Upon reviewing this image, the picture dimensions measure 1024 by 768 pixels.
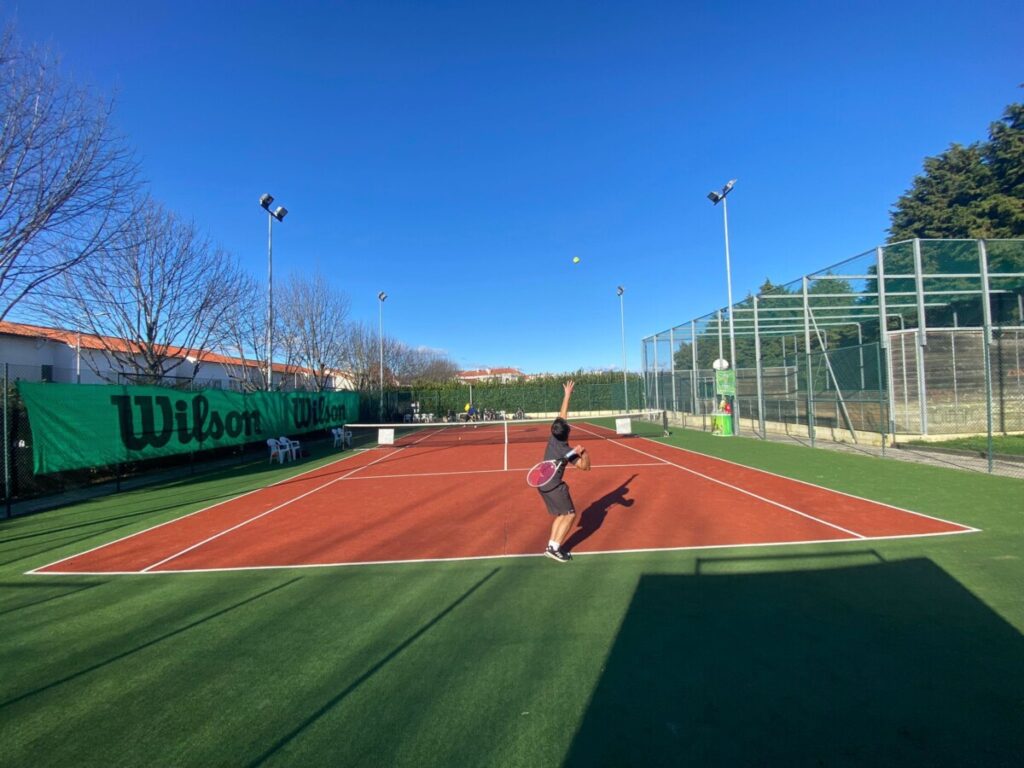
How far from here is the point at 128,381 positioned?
2267cm

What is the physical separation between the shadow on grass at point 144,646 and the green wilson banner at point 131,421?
9418mm

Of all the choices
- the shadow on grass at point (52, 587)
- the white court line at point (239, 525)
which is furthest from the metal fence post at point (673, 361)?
the shadow on grass at point (52, 587)

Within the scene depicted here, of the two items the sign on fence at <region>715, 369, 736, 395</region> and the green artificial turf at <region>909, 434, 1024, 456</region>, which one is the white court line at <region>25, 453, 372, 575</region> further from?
the green artificial turf at <region>909, 434, 1024, 456</region>

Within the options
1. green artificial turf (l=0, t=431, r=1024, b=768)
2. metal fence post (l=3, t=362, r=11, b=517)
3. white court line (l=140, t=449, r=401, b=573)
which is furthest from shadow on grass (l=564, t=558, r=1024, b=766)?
metal fence post (l=3, t=362, r=11, b=517)

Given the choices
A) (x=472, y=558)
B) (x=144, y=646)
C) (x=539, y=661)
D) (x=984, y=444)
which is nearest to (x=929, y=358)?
(x=984, y=444)

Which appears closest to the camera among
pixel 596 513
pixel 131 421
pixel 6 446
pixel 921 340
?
pixel 596 513

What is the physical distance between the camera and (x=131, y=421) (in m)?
14.0

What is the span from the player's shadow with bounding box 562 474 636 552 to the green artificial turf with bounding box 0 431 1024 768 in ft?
2.94

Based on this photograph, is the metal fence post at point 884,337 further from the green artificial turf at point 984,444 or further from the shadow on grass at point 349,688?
the shadow on grass at point 349,688

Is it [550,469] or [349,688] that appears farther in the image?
[550,469]

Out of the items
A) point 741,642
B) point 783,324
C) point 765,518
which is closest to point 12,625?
point 741,642

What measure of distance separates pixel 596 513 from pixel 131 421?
1252 cm

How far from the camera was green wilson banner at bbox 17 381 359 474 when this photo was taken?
11.6 m

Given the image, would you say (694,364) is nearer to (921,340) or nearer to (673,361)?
(673,361)
